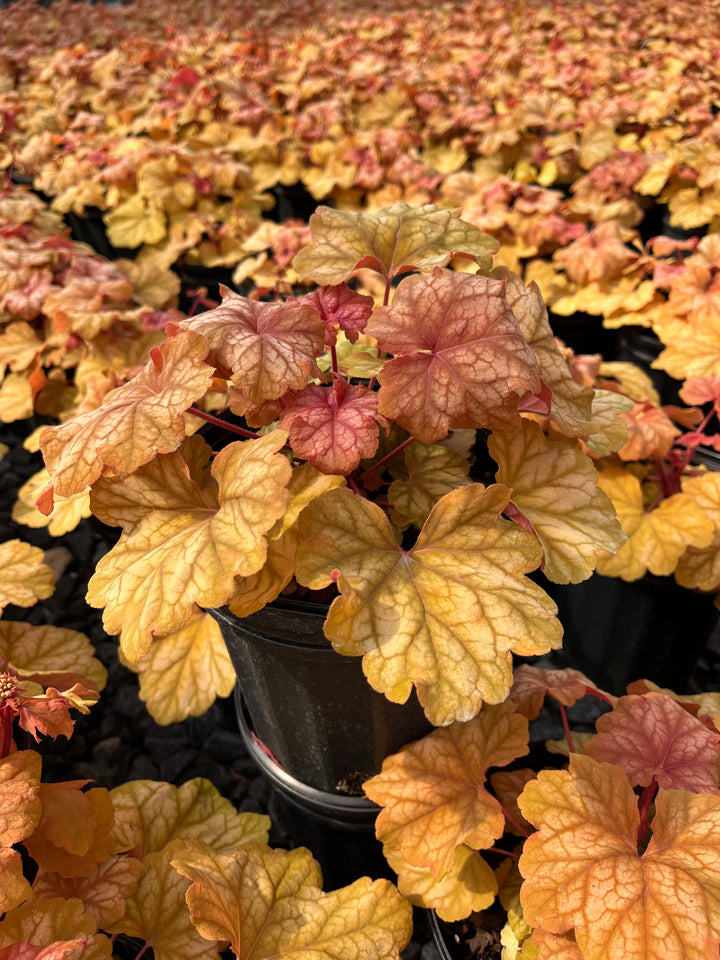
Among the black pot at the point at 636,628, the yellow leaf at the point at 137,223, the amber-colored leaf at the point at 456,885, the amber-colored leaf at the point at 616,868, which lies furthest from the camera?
the yellow leaf at the point at 137,223

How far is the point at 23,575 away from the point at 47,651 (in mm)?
210

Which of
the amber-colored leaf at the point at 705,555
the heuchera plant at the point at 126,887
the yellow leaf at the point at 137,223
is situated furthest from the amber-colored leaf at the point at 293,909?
the yellow leaf at the point at 137,223

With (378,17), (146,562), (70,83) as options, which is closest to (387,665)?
(146,562)

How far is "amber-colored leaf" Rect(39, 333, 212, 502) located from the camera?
3.08ft

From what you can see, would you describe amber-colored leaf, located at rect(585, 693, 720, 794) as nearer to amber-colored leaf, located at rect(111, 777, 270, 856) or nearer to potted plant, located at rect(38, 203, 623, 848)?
potted plant, located at rect(38, 203, 623, 848)

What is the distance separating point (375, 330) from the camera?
999 millimetres

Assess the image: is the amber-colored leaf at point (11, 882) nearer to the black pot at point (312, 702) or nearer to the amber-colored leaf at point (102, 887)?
the amber-colored leaf at point (102, 887)

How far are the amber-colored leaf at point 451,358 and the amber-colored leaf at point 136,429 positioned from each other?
0.27m

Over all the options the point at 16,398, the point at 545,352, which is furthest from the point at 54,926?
the point at 16,398

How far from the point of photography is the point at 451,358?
0.99 metres

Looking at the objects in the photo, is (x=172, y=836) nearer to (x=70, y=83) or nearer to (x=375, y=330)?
(x=375, y=330)

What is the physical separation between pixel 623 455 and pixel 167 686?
133 cm

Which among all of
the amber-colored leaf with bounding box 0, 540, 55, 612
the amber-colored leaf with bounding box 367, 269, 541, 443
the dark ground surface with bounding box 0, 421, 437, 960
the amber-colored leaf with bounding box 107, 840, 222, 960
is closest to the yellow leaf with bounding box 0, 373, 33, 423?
the dark ground surface with bounding box 0, 421, 437, 960

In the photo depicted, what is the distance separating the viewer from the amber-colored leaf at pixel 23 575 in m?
1.48
